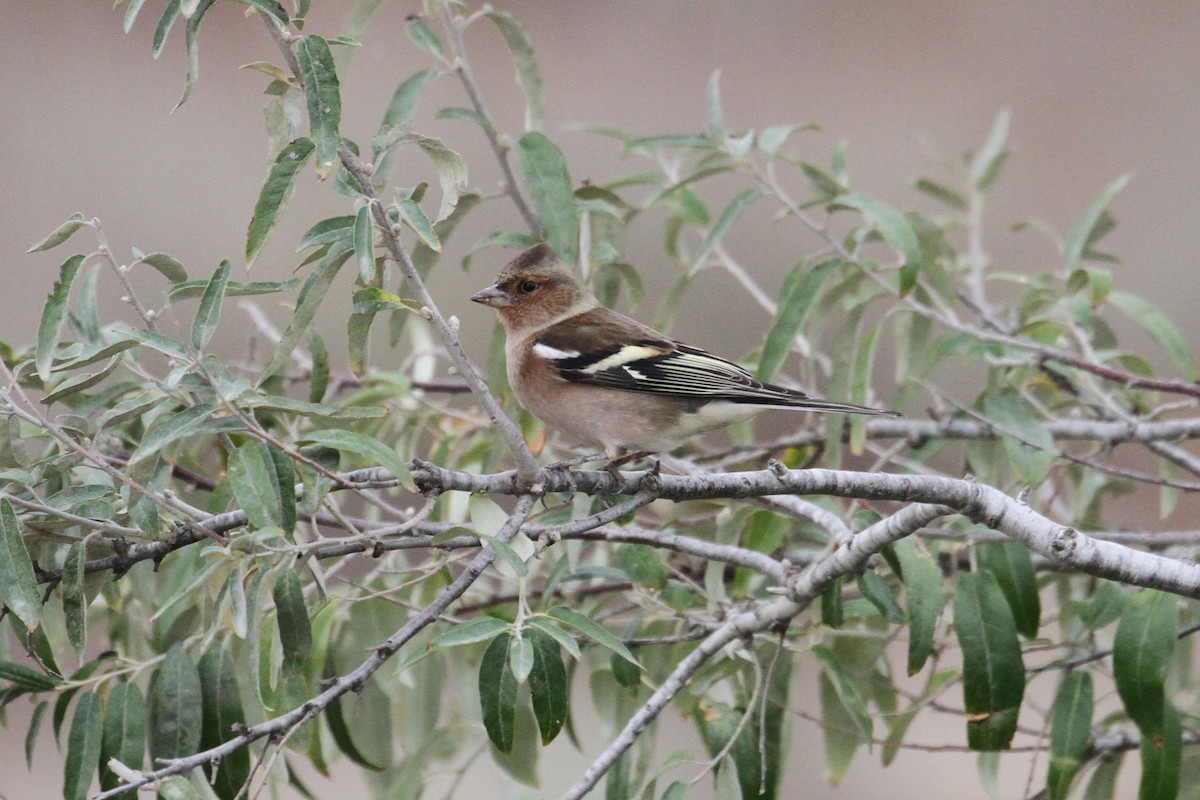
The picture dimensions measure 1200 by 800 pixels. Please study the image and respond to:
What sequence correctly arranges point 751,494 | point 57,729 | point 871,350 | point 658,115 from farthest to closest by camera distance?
1. point 658,115
2. point 871,350
3. point 57,729
4. point 751,494

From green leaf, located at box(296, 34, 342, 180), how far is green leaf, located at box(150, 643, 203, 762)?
144 centimetres

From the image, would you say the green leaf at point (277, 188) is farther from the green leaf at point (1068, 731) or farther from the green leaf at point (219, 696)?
the green leaf at point (1068, 731)

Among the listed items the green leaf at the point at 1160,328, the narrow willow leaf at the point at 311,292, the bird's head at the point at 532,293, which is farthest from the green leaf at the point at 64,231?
the green leaf at the point at 1160,328

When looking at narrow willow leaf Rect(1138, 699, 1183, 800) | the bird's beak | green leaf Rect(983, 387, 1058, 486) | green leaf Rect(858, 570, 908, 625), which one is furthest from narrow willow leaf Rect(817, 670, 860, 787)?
the bird's beak

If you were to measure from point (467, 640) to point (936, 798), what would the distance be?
6.97 m

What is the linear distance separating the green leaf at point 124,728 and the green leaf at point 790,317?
210 cm

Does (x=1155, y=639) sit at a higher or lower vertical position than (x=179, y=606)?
higher

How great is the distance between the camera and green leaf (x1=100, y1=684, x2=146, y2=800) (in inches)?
121

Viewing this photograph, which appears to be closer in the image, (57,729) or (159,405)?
(159,405)

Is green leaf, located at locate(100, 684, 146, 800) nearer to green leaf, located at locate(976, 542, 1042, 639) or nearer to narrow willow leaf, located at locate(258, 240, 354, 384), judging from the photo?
narrow willow leaf, located at locate(258, 240, 354, 384)

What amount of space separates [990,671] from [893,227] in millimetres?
1428

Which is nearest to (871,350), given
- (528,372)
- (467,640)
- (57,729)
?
(528,372)

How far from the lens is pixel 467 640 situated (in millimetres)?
2551

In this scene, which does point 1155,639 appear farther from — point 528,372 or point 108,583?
point 108,583
